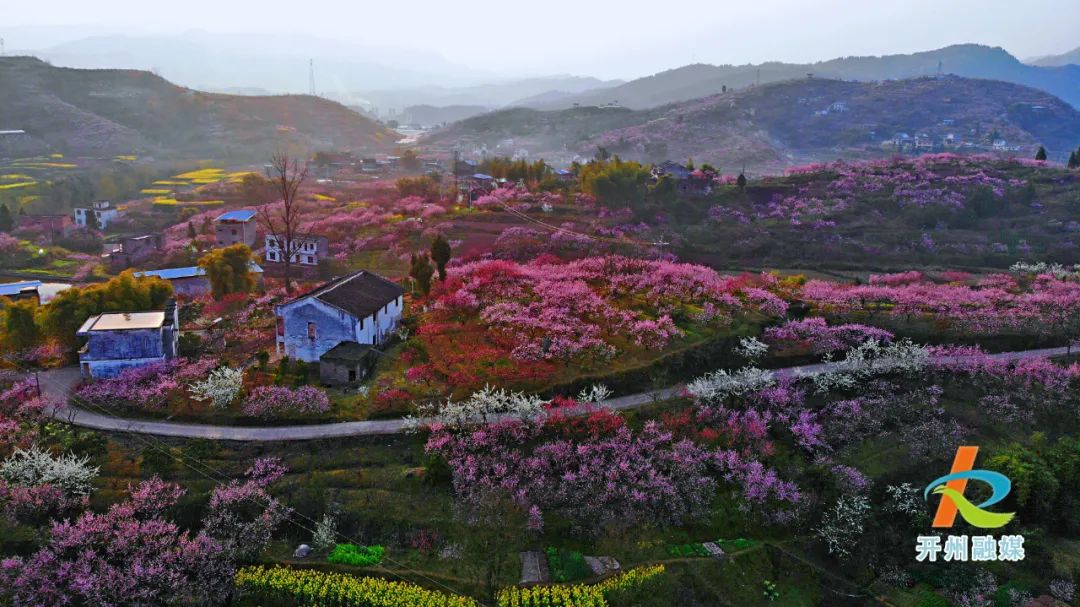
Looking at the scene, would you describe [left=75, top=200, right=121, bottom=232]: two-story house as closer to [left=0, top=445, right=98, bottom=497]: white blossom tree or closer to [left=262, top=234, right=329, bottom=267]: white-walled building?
[left=262, top=234, right=329, bottom=267]: white-walled building

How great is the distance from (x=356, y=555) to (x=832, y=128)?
18735 centimetres

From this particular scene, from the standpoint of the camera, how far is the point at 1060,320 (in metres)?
41.2

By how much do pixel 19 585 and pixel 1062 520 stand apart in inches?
1626

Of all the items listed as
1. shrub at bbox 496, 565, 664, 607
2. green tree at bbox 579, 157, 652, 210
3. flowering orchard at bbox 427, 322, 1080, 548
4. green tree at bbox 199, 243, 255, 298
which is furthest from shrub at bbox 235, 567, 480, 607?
green tree at bbox 579, 157, 652, 210

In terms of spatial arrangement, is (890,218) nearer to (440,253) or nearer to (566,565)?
(440,253)

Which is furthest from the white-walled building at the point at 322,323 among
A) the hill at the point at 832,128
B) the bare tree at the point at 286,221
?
the hill at the point at 832,128

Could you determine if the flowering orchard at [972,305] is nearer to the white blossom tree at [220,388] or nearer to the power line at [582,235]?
the power line at [582,235]

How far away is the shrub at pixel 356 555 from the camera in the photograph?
2452cm

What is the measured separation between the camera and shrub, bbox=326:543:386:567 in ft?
80.4

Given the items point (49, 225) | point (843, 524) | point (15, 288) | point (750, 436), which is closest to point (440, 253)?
Answer: point (750, 436)

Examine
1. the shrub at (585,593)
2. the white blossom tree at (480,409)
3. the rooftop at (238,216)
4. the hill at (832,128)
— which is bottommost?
the shrub at (585,593)

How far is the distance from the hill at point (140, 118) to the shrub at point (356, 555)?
477 feet

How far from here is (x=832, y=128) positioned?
180m

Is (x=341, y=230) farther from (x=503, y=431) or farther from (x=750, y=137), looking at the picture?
(x=750, y=137)
